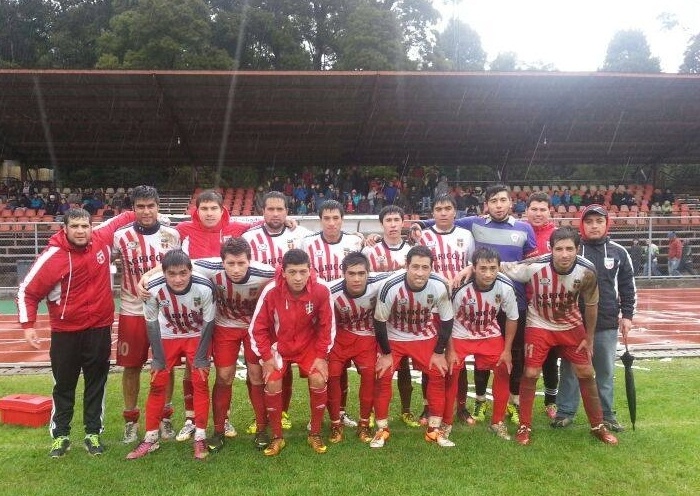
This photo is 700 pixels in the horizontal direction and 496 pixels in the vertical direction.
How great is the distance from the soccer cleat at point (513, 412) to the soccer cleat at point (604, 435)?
2.15 ft

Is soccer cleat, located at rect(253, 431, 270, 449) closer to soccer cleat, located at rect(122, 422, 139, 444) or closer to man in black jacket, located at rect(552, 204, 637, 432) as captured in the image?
soccer cleat, located at rect(122, 422, 139, 444)

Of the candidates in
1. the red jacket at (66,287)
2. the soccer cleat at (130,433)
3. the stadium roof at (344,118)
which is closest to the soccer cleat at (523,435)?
the soccer cleat at (130,433)

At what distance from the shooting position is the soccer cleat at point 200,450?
425cm

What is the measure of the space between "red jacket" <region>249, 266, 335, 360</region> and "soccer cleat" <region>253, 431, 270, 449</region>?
0.69 metres

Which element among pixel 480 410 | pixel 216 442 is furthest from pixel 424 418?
pixel 216 442

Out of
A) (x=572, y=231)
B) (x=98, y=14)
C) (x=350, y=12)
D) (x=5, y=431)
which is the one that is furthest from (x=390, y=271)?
(x=98, y=14)

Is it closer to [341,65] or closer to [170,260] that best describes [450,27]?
[341,65]

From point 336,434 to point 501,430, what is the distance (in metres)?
1.37

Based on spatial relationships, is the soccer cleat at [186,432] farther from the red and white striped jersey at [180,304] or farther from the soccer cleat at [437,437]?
the soccer cleat at [437,437]

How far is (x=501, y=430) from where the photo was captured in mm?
4648

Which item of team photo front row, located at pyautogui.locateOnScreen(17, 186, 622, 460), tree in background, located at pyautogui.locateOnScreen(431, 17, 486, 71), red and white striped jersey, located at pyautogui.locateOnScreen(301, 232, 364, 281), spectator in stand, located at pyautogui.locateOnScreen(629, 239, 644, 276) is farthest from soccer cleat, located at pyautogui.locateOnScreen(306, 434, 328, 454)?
tree in background, located at pyautogui.locateOnScreen(431, 17, 486, 71)

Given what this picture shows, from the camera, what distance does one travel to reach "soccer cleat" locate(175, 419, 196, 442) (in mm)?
4629

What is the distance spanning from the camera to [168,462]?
419cm

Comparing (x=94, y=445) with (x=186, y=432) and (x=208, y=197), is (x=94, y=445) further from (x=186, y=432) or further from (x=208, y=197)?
(x=208, y=197)
